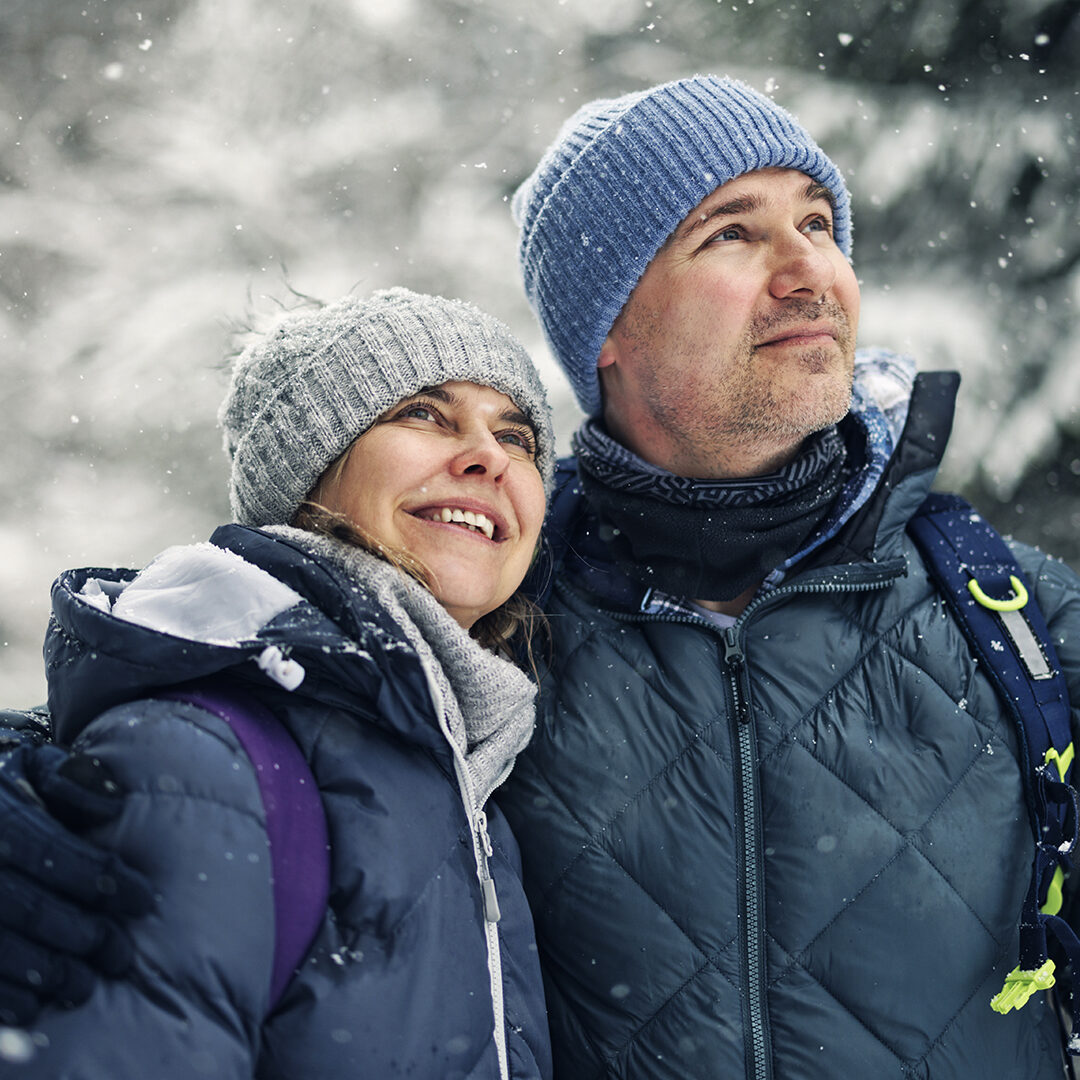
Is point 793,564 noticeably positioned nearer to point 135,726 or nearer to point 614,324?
point 614,324

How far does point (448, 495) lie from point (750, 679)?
0.80 meters

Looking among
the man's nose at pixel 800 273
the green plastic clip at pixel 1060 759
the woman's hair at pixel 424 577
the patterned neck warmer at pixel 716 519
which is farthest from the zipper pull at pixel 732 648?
the man's nose at pixel 800 273

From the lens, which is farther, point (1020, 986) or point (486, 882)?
point (1020, 986)

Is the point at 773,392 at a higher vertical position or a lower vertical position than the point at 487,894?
higher

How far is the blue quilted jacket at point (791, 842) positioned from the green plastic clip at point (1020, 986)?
55mm

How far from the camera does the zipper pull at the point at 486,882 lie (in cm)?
163

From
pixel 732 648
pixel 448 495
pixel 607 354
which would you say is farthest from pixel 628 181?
pixel 732 648

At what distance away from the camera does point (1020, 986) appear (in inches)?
73.2

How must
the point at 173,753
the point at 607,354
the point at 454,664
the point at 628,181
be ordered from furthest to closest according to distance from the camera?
the point at 607,354 < the point at 628,181 < the point at 454,664 < the point at 173,753

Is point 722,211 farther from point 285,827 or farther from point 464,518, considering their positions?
point 285,827

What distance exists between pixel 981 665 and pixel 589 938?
3.50 feet

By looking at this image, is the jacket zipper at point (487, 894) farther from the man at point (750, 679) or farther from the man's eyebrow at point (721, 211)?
the man's eyebrow at point (721, 211)

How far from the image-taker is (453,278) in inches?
211

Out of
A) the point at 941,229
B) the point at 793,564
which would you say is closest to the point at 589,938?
the point at 793,564
